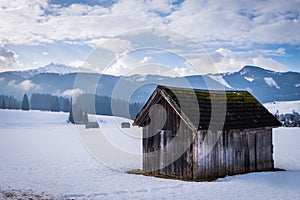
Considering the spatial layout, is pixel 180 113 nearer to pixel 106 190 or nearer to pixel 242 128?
pixel 242 128

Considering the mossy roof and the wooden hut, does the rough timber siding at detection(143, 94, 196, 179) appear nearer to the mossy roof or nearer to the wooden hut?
the wooden hut

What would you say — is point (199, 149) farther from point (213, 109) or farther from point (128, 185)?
point (128, 185)

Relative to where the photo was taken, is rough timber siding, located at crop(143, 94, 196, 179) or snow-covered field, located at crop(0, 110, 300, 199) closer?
snow-covered field, located at crop(0, 110, 300, 199)

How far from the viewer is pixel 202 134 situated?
21.2 m

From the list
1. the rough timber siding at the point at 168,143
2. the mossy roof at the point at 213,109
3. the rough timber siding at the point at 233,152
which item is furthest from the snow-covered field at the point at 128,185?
the mossy roof at the point at 213,109

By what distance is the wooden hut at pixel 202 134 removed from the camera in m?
21.2

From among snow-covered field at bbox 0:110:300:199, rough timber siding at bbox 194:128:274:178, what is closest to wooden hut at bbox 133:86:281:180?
rough timber siding at bbox 194:128:274:178

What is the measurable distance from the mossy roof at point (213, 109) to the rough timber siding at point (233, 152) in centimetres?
64

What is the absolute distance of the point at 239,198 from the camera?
1568 centimetres

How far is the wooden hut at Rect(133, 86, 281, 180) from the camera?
2123cm

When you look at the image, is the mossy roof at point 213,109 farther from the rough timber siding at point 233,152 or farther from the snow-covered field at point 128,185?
the snow-covered field at point 128,185

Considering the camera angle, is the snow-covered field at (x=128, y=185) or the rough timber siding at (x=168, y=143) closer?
the snow-covered field at (x=128, y=185)

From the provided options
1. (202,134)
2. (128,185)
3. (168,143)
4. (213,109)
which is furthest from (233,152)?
(128,185)

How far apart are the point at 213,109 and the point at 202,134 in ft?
8.03
